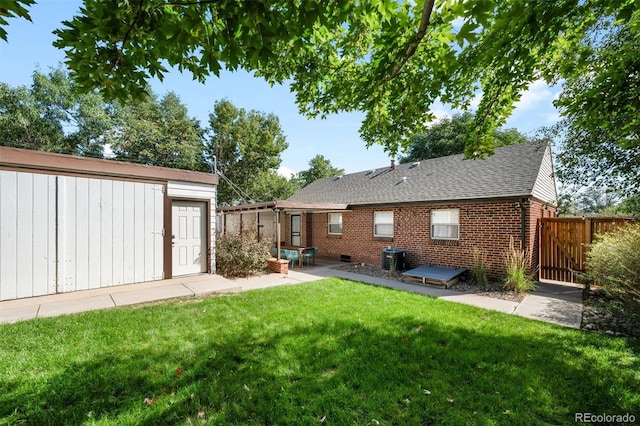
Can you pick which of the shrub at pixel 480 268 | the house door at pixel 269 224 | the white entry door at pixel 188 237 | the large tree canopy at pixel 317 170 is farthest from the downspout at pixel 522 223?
the large tree canopy at pixel 317 170

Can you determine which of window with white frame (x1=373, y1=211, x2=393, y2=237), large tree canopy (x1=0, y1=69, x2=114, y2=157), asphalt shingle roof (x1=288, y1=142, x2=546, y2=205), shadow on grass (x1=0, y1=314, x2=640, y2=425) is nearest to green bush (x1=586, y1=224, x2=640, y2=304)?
shadow on grass (x1=0, y1=314, x2=640, y2=425)

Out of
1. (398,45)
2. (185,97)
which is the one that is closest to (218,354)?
(398,45)

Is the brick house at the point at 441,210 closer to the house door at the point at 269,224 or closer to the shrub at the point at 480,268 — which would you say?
the shrub at the point at 480,268

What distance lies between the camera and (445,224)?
988cm

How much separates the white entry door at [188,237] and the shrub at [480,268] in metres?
8.31

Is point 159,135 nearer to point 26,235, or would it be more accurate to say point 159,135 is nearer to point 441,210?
point 26,235

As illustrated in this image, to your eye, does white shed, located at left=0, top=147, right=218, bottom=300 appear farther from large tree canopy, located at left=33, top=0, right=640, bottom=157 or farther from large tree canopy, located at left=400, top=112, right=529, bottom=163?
large tree canopy, located at left=400, top=112, right=529, bottom=163

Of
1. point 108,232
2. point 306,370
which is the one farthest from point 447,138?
point 306,370

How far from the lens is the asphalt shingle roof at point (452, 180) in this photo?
900 cm

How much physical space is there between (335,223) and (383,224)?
2.89 m

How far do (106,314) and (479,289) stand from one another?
8828 millimetres

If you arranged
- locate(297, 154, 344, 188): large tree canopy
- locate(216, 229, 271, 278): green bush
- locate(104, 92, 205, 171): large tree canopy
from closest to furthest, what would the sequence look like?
1. locate(216, 229, 271, 278): green bush
2. locate(104, 92, 205, 171): large tree canopy
3. locate(297, 154, 344, 188): large tree canopy

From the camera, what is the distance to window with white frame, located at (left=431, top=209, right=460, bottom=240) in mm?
9617

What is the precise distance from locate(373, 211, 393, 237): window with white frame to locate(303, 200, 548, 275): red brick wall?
195mm
